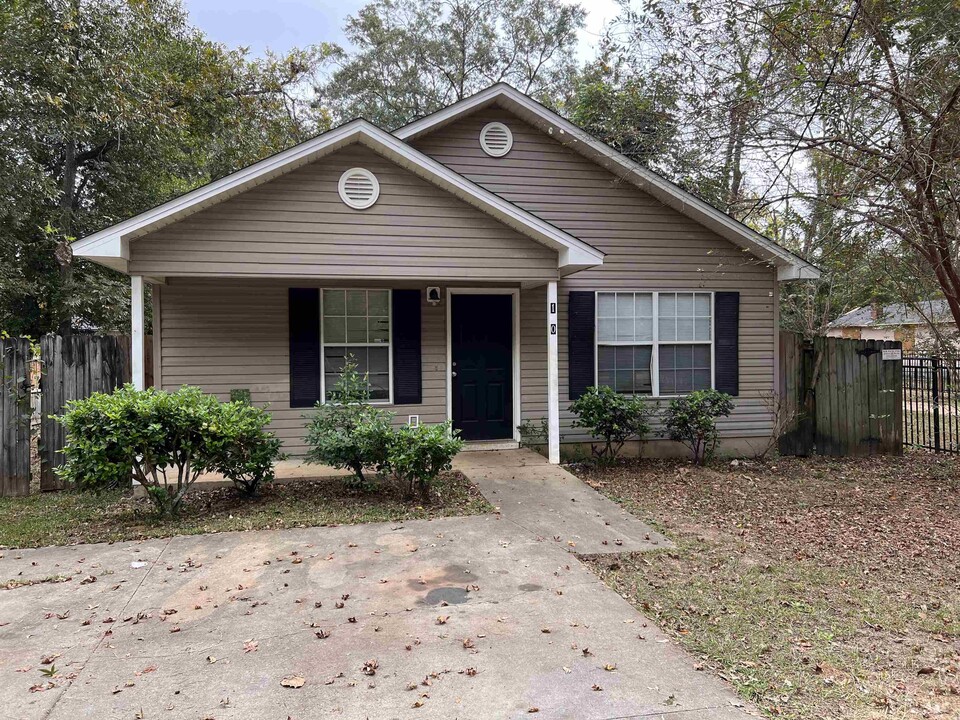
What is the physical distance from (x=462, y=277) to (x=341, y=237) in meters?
1.41

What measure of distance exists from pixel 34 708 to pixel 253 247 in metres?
4.79

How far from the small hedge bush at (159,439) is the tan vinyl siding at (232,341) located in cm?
167

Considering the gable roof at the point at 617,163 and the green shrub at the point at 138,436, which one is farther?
the gable roof at the point at 617,163

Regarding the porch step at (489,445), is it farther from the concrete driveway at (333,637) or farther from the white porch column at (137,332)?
the white porch column at (137,332)

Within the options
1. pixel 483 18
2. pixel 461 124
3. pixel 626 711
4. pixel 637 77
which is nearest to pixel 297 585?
pixel 626 711

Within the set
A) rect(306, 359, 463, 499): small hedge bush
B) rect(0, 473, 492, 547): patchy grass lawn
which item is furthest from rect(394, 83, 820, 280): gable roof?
rect(0, 473, 492, 547): patchy grass lawn

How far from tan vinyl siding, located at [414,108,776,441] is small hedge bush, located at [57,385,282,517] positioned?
396cm

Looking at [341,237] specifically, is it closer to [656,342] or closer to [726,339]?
[656,342]

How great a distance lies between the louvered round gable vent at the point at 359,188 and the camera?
23.0 ft

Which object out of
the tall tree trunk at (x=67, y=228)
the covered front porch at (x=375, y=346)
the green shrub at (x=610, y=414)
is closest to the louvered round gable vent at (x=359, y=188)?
the covered front porch at (x=375, y=346)

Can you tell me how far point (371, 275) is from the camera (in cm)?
713

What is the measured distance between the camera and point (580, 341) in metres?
8.91

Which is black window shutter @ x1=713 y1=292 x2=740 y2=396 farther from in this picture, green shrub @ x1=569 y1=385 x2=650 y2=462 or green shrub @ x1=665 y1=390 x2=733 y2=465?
green shrub @ x1=569 y1=385 x2=650 y2=462

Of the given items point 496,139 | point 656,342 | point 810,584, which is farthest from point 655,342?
point 810,584
